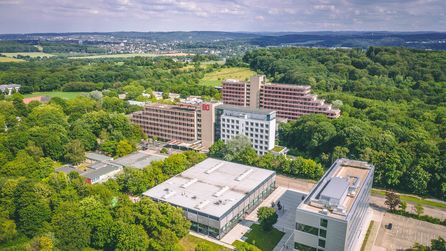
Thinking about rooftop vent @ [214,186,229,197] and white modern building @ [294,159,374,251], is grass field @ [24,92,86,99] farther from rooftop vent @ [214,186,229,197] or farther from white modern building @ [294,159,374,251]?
white modern building @ [294,159,374,251]

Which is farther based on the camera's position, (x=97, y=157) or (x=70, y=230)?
(x=97, y=157)

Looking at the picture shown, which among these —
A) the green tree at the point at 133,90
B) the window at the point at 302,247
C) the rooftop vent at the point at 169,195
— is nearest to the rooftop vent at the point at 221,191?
the rooftop vent at the point at 169,195

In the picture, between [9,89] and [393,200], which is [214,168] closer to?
[393,200]

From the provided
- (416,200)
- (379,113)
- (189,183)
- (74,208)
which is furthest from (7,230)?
(379,113)

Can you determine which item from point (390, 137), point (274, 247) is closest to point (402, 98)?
point (390, 137)

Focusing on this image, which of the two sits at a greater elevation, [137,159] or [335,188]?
[335,188]

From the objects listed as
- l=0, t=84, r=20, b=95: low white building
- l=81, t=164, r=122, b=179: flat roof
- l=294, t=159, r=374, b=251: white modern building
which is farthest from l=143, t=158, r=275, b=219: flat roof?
l=0, t=84, r=20, b=95: low white building
